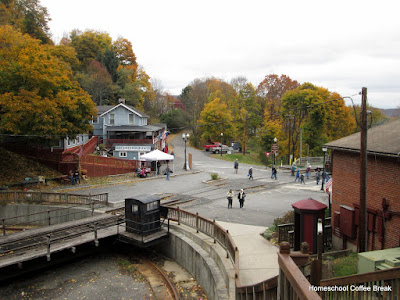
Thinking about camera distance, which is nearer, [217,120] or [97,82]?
[97,82]

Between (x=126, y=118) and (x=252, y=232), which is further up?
(x=126, y=118)

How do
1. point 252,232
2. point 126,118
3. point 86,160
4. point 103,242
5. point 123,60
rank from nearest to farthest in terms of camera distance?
point 252,232 → point 103,242 → point 86,160 → point 126,118 → point 123,60

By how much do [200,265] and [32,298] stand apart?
6660mm

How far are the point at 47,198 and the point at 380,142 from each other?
791 inches

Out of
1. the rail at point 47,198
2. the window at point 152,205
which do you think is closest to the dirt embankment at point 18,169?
the rail at point 47,198

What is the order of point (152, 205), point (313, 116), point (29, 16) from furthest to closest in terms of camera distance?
point (29, 16) → point (313, 116) → point (152, 205)

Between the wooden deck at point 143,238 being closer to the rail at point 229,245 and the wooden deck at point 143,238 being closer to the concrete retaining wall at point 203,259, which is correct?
the concrete retaining wall at point 203,259

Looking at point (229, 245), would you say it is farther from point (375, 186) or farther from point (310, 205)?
point (375, 186)

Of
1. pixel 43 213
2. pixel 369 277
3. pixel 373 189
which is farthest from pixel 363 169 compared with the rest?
pixel 43 213

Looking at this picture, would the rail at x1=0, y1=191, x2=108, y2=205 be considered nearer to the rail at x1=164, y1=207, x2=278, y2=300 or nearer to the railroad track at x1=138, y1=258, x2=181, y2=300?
the rail at x1=164, y1=207, x2=278, y2=300

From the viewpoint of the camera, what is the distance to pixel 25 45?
25.4 metres

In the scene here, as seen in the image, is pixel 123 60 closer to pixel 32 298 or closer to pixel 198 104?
pixel 198 104

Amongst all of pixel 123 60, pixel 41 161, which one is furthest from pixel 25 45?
pixel 123 60

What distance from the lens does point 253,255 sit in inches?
460
